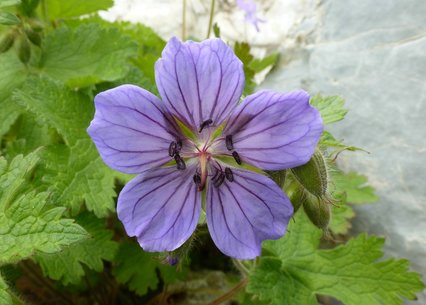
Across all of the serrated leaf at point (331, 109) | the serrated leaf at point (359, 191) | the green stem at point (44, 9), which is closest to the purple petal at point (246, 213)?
the serrated leaf at point (331, 109)

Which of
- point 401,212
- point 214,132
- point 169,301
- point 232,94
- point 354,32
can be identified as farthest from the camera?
point 354,32

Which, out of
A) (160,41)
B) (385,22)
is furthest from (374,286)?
(160,41)

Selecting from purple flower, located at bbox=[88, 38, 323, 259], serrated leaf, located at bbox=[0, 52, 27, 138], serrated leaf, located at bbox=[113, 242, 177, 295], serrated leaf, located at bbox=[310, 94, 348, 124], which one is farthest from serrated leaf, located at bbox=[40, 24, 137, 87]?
purple flower, located at bbox=[88, 38, 323, 259]

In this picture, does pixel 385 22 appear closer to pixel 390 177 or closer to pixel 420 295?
pixel 390 177

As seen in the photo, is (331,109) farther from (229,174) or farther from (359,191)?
(359,191)

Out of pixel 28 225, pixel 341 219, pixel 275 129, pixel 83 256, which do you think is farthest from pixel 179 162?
pixel 341 219

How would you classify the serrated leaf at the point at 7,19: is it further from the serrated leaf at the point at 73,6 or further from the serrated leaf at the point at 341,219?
the serrated leaf at the point at 341,219

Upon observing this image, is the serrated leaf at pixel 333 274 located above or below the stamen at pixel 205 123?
below
